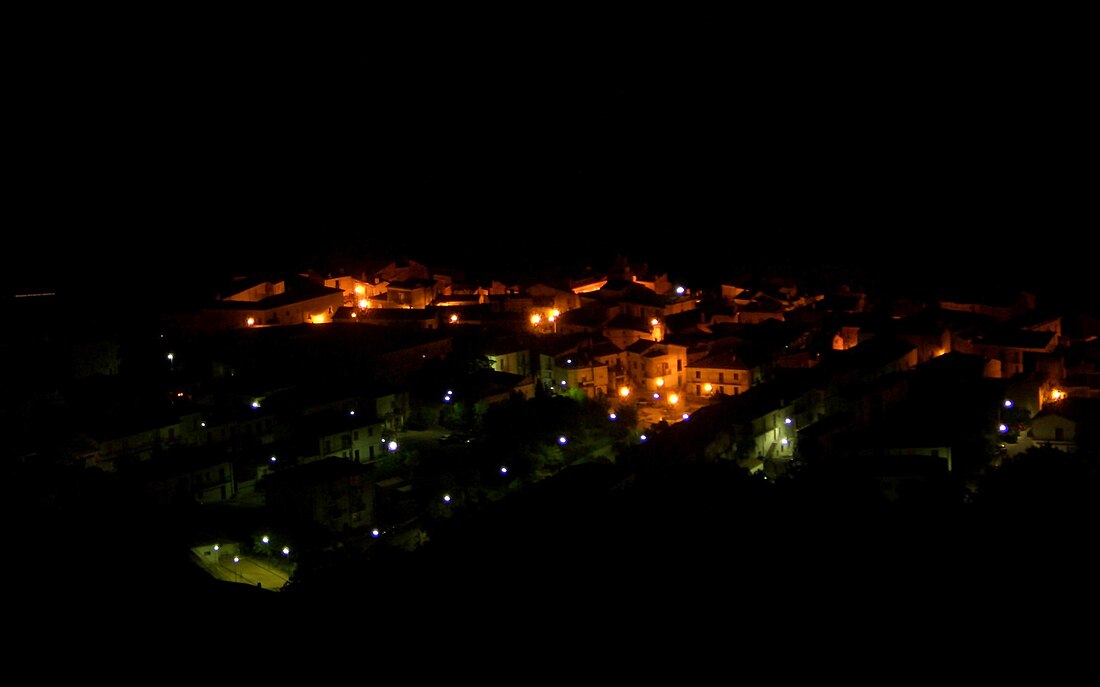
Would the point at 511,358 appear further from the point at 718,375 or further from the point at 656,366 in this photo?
the point at 718,375

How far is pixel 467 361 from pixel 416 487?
2596mm

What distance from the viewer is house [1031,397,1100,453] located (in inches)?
318

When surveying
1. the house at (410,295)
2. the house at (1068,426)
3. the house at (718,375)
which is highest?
the house at (410,295)

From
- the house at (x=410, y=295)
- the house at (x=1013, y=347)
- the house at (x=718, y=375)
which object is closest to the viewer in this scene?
the house at (x=718, y=375)

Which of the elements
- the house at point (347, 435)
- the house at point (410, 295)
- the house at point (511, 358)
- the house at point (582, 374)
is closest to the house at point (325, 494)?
the house at point (347, 435)

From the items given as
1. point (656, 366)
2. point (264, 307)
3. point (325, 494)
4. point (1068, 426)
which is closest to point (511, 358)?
point (656, 366)

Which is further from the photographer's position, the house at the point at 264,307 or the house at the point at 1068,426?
the house at the point at 264,307

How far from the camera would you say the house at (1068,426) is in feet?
26.5

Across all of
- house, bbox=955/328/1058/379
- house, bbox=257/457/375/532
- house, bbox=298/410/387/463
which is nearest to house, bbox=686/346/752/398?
house, bbox=955/328/1058/379

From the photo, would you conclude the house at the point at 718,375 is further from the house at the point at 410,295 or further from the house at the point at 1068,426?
the house at the point at 410,295

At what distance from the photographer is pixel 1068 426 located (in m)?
8.19

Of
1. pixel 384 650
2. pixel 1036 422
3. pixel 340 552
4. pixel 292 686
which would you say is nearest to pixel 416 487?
pixel 340 552

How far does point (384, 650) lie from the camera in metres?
5.28

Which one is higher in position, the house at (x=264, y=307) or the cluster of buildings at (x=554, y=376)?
the house at (x=264, y=307)
